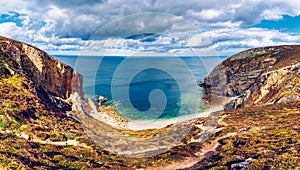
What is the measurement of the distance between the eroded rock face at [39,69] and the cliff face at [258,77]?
1488 inches

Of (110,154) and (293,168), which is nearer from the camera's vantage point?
(293,168)

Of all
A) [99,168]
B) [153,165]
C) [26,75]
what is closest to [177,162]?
[153,165]

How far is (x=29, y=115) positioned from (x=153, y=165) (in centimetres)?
1696

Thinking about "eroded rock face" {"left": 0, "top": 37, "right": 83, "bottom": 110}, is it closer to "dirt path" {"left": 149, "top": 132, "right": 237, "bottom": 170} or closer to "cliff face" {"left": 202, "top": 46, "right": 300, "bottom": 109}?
"dirt path" {"left": 149, "top": 132, "right": 237, "bottom": 170}

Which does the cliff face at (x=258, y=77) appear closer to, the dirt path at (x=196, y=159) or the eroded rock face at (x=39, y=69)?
the dirt path at (x=196, y=159)

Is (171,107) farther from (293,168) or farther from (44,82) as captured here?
(293,168)

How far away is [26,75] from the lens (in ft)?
135

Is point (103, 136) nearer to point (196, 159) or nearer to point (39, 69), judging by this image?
point (196, 159)

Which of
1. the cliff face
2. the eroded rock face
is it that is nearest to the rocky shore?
the eroded rock face

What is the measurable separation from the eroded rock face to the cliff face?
124 ft

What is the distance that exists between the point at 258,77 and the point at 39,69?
60353 mm

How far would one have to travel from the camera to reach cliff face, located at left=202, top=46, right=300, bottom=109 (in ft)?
176

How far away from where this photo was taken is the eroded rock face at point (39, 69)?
40.5m

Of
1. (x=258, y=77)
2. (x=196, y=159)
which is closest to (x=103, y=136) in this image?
(x=196, y=159)
